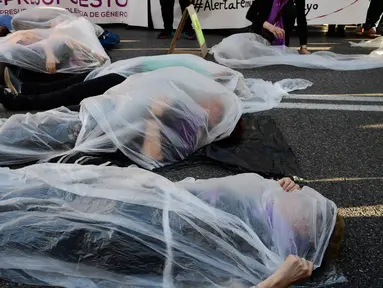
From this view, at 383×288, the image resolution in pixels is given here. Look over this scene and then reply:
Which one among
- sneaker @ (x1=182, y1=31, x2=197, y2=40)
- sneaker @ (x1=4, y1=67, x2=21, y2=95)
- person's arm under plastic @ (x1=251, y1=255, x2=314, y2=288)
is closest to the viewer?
person's arm under plastic @ (x1=251, y1=255, x2=314, y2=288)

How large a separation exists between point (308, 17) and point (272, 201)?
173 inches

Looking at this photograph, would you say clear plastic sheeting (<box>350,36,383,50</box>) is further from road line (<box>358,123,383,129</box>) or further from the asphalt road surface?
road line (<box>358,123,383,129</box>)

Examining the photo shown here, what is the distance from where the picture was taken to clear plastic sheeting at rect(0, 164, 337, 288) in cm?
130

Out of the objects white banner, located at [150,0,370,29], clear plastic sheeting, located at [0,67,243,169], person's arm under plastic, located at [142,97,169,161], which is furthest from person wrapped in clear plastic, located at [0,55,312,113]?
white banner, located at [150,0,370,29]

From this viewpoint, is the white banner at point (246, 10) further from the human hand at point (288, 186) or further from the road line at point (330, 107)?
the human hand at point (288, 186)

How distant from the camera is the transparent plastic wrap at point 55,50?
2.99 metres

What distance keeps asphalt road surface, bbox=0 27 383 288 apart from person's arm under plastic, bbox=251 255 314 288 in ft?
0.82

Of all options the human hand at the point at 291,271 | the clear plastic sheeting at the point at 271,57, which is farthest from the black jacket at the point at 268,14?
the human hand at the point at 291,271

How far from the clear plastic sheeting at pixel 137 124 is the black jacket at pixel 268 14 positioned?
2031 millimetres

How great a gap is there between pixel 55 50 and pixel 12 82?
37 cm

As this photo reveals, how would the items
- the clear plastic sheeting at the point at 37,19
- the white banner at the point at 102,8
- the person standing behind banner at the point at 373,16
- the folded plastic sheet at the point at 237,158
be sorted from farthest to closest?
the white banner at the point at 102,8 → the person standing behind banner at the point at 373,16 → the clear plastic sheeting at the point at 37,19 → the folded plastic sheet at the point at 237,158

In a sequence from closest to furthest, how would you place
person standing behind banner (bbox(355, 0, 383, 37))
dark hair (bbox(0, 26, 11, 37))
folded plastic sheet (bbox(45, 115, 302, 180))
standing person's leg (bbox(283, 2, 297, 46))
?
folded plastic sheet (bbox(45, 115, 302, 180)) < dark hair (bbox(0, 26, 11, 37)) < standing person's leg (bbox(283, 2, 297, 46)) < person standing behind banner (bbox(355, 0, 383, 37))

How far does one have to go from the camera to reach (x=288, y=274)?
1.23 meters

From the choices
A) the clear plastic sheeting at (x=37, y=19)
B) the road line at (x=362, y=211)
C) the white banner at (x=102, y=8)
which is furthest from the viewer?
the white banner at (x=102, y=8)
